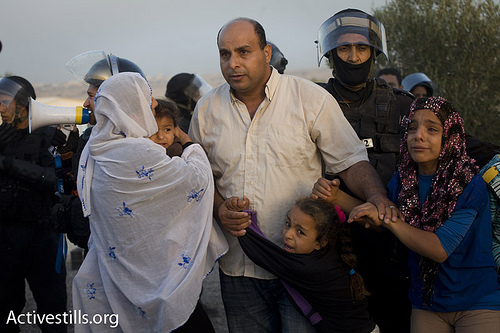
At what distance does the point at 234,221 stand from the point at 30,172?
237 centimetres

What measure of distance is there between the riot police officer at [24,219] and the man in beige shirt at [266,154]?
213 centimetres

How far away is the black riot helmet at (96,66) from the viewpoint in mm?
4195

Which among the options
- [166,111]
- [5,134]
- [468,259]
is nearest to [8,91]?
[5,134]

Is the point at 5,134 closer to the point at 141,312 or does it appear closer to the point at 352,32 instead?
the point at 141,312

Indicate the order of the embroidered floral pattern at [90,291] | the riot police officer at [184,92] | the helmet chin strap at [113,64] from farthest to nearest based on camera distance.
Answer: the riot police officer at [184,92] < the helmet chin strap at [113,64] < the embroidered floral pattern at [90,291]

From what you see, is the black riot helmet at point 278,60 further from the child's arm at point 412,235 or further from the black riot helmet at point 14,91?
the child's arm at point 412,235

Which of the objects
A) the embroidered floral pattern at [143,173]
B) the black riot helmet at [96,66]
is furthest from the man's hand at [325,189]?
the black riot helmet at [96,66]

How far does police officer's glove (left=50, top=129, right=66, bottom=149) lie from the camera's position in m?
4.27

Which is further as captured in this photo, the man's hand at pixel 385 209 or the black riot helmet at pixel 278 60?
the black riot helmet at pixel 278 60

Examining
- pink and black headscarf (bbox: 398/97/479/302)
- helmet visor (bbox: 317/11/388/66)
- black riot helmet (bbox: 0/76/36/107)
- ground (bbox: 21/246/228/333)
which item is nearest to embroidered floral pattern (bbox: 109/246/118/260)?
pink and black headscarf (bbox: 398/97/479/302)

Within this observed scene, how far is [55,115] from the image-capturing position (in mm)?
3959

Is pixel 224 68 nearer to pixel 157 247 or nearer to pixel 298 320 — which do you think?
pixel 157 247

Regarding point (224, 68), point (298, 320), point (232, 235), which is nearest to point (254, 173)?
point (232, 235)

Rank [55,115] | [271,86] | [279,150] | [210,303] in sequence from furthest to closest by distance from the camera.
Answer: [210,303] → [55,115] → [271,86] → [279,150]
